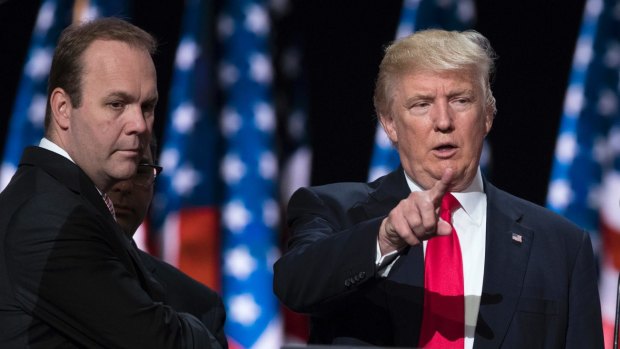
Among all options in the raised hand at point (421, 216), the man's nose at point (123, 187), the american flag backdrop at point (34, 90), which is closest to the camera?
the raised hand at point (421, 216)

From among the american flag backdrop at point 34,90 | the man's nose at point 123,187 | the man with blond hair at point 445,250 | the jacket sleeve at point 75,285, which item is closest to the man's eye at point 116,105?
the jacket sleeve at point 75,285

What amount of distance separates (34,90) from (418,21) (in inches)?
72.3

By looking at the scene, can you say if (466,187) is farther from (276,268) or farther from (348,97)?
(348,97)

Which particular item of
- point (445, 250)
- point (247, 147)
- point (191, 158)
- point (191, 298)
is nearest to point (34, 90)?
point (191, 158)

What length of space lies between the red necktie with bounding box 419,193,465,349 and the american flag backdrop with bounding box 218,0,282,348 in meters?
2.41

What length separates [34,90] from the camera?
186 inches

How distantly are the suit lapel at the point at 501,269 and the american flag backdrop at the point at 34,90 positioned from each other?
3011mm

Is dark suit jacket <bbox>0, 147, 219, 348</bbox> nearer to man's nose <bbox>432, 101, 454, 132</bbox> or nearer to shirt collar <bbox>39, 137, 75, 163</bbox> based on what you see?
shirt collar <bbox>39, 137, 75, 163</bbox>

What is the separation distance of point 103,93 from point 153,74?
0.12 metres

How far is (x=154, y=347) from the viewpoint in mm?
1718

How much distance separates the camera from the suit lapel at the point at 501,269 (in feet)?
6.66

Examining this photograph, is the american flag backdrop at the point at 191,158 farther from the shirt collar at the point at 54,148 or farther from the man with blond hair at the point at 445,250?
the shirt collar at the point at 54,148

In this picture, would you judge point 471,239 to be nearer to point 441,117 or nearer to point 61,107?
point 441,117

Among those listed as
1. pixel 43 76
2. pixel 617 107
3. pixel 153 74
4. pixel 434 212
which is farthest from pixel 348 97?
pixel 434 212
